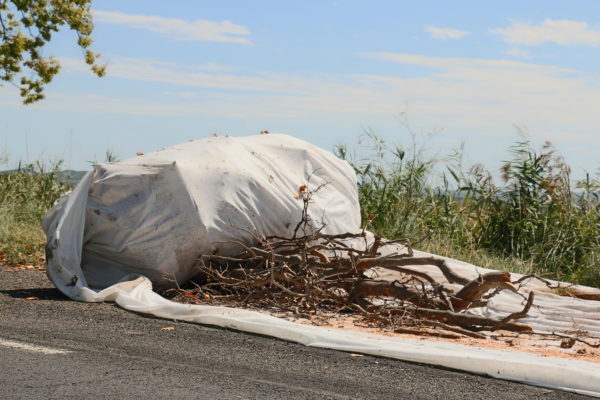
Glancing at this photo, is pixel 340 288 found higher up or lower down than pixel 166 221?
lower down

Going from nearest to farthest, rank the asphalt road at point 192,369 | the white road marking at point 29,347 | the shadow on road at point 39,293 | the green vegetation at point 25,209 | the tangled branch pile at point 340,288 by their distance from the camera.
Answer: the asphalt road at point 192,369, the white road marking at point 29,347, the tangled branch pile at point 340,288, the shadow on road at point 39,293, the green vegetation at point 25,209

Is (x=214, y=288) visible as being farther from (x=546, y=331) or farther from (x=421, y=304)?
(x=546, y=331)

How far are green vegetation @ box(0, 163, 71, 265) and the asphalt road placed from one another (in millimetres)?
4702

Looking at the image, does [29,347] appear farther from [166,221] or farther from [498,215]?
[498,215]

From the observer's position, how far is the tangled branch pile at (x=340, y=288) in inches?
251

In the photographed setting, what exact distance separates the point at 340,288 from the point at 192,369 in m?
2.89

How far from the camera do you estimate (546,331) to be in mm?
6477

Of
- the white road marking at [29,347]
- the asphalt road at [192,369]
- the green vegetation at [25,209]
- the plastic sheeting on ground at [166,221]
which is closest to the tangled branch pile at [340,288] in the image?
the plastic sheeting on ground at [166,221]

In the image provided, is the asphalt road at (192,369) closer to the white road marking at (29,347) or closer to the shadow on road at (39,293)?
the white road marking at (29,347)

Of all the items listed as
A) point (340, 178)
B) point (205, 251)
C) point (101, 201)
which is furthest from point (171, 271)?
point (340, 178)

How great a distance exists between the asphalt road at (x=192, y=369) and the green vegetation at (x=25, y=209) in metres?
4.70

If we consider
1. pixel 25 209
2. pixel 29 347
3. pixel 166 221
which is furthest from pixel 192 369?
pixel 25 209

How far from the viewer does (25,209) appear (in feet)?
43.2

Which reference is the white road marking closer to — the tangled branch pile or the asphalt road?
the asphalt road
